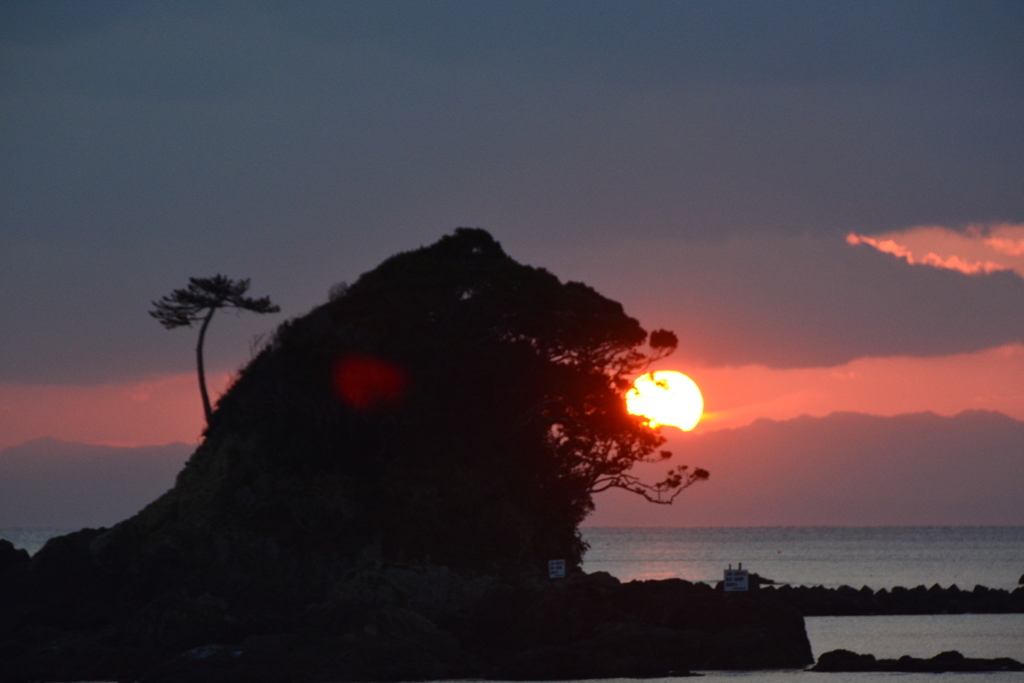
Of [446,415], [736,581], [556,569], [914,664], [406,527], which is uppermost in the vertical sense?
[446,415]

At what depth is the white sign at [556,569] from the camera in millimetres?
41750

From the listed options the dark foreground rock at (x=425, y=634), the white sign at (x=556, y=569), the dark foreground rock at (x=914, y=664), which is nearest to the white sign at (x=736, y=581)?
the dark foreground rock at (x=425, y=634)

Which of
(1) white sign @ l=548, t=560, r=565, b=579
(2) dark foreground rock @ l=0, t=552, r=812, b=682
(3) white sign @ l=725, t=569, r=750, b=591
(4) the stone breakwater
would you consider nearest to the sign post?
(3) white sign @ l=725, t=569, r=750, b=591

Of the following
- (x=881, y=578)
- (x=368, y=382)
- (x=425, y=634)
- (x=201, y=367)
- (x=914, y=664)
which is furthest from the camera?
(x=881, y=578)

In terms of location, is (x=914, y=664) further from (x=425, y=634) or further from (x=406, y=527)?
(x=406, y=527)

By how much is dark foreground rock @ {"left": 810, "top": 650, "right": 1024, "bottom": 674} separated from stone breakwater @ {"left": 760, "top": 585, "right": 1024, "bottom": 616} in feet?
73.9

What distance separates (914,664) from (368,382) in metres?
21.6

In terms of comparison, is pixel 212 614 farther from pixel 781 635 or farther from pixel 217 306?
pixel 217 306

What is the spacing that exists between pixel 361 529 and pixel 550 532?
817 centimetres

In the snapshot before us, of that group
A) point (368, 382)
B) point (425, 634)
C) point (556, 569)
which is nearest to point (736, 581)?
point (556, 569)

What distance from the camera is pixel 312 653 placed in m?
32.7

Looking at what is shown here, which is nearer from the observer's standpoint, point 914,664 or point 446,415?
point 914,664

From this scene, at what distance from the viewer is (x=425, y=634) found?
35438 millimetres

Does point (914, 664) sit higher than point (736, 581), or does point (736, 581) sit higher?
point (736, 581)
